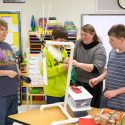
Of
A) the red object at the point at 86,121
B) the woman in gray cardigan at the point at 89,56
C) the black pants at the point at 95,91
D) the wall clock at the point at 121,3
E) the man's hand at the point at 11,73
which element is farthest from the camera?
the wall clock at the point at 121,3

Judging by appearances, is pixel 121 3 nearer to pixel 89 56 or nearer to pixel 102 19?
pixel 102 19

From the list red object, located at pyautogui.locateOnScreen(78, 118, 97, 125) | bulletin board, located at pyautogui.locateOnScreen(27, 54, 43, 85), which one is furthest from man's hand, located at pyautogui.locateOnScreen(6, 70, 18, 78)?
bulletin board, located at pyautogui.locateOnScreen(27, 54, 43, 85)

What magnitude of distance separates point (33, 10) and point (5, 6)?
46cm

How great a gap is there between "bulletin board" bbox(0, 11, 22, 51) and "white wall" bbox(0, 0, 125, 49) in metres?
0.08

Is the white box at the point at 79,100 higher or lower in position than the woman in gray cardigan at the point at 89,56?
lower

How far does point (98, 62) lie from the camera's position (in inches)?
93.0

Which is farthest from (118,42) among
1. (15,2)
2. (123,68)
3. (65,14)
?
(15,2)

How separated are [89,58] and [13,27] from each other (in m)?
2.00

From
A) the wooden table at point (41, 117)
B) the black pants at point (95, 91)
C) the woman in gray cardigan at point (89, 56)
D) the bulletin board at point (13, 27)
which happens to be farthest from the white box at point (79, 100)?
the bulletin board at point (13, 27)

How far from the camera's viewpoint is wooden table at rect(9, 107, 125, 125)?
5.91 feet

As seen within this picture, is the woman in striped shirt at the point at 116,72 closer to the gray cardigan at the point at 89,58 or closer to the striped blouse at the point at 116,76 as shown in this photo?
the striped blouse at the point at 116,76

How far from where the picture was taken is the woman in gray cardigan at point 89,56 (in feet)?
7.79

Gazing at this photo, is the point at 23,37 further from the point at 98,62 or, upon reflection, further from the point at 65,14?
the point at 98,62

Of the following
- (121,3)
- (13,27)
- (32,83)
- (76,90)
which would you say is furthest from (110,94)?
(13,27)
